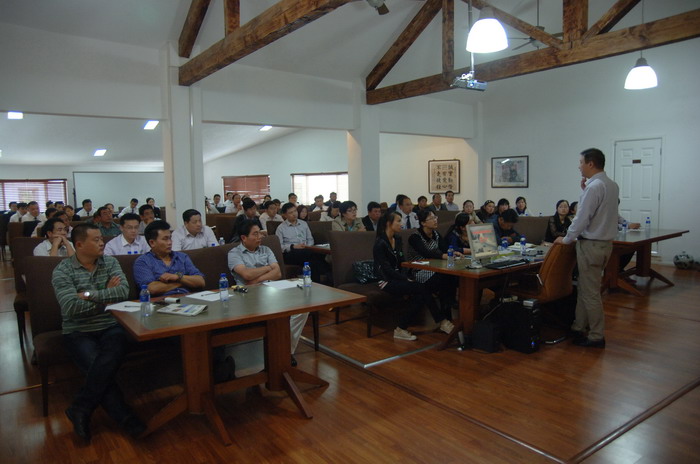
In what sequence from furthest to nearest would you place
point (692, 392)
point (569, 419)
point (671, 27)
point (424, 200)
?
point (424, 200), point (671, 27), point (692, 392), point (569, 419)

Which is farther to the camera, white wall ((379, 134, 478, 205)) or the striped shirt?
white wall ((379, 134, 478, 205))

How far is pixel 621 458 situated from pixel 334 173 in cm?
1127

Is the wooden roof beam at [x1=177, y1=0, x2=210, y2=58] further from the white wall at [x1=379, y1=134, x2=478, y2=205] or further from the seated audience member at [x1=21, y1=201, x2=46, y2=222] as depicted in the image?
the white wall at [x1=379, y1=134, x2=478, y2=205]

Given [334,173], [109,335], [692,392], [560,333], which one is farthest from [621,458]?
[334,173]

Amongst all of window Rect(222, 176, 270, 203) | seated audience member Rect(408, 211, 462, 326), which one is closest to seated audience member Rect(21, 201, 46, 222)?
window Rect(222, 176, 270, 203)

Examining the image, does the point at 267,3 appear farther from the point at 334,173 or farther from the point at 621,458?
the point at 334,173

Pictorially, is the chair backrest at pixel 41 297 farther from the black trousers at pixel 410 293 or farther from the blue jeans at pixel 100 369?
the black trousers at pixel 410 293

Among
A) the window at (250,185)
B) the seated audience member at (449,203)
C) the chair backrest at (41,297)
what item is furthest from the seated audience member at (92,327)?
the window at (250,185)

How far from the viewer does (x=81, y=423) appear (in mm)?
2555

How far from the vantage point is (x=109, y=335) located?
2834mm

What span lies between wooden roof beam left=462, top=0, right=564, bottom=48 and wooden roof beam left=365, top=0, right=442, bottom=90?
1.78 ft

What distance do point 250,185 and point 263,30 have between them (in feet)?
35.8

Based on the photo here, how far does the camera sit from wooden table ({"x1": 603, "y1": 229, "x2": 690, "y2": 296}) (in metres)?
5.61

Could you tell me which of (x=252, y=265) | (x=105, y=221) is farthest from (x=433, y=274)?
(x=105, y=221)
